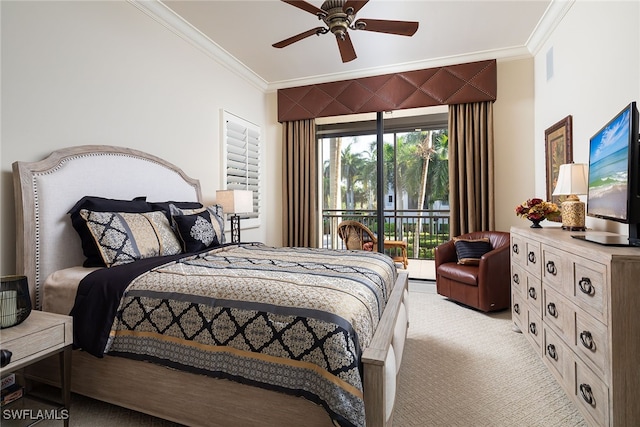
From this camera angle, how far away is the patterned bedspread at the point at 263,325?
1205mm

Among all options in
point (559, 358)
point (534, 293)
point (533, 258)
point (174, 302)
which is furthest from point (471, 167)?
point (174, 302)

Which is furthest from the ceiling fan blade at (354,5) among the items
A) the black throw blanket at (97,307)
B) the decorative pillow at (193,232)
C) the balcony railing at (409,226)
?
the balcony railing at (409,226)

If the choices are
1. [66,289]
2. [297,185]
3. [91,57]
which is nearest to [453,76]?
[297,185]

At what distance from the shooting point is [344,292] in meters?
1.45

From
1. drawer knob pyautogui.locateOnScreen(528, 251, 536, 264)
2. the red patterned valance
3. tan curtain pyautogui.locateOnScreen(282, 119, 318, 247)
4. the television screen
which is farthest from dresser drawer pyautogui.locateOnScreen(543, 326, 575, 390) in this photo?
tan curtain pyautogui.locateOnScreen(282, 119, 318, 247)

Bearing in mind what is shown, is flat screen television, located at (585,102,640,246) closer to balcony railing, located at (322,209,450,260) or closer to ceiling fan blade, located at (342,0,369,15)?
ceiling fan blade, located at (342,0,369,15)

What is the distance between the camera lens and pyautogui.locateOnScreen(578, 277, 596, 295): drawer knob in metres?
1.42

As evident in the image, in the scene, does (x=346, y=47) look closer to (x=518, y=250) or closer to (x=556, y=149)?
(x=518, y=250)

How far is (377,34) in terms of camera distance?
334 cm

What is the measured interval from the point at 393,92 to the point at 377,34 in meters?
0.96

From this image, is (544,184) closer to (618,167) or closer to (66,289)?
(618,167)

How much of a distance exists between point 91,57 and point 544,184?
4.48 metres

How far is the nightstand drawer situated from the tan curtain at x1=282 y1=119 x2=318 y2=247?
3372 mm

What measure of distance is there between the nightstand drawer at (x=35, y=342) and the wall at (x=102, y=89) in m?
0.82
